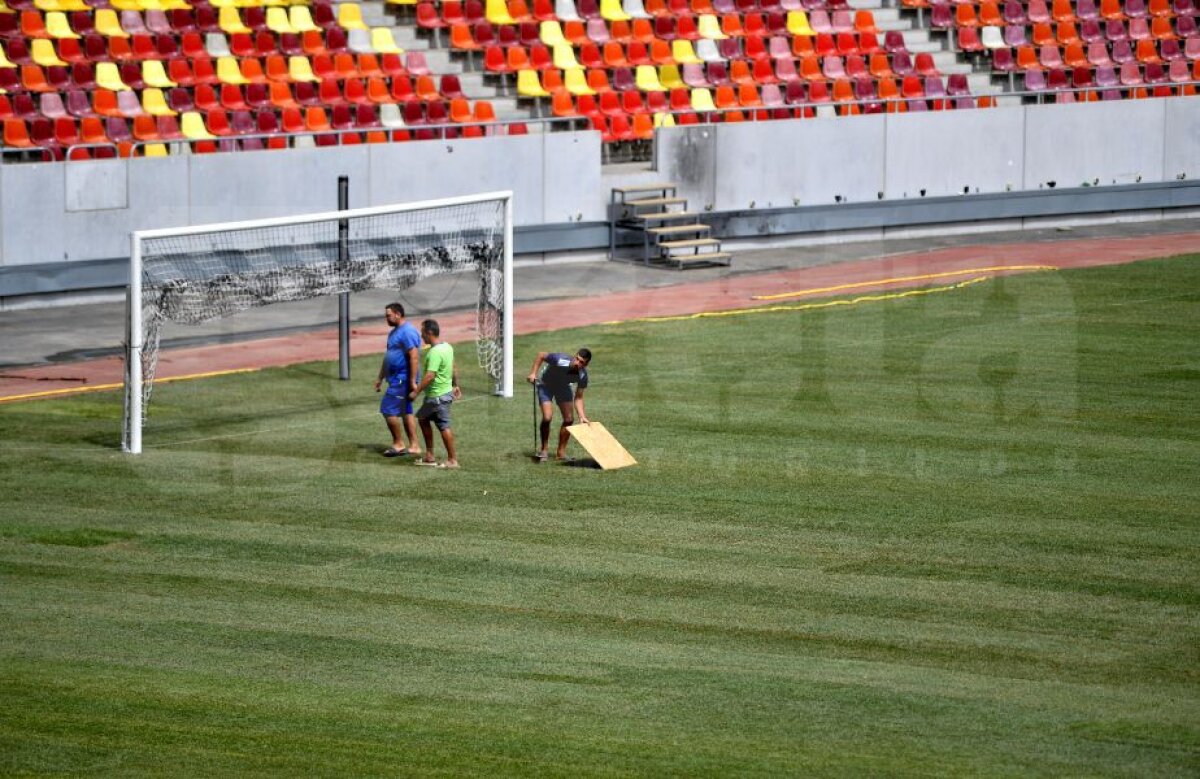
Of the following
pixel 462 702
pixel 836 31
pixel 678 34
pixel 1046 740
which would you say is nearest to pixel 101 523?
pixel 462 702

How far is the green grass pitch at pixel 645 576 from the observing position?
12.3 meters

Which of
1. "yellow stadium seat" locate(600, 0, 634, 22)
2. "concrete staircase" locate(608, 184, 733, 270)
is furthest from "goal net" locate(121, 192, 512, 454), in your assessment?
"yellow stadium seat" locate(600, 0, 634, 22)

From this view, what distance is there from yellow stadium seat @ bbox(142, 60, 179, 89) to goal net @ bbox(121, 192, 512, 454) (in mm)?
4453

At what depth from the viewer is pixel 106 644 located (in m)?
14.3

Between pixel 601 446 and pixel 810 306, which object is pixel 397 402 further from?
pixel 810 306

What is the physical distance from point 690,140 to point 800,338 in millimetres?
9100

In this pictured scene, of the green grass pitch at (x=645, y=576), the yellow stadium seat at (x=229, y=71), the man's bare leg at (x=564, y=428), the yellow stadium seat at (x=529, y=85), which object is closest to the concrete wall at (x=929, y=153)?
the yellow stadium seat at (x=529, y=85)

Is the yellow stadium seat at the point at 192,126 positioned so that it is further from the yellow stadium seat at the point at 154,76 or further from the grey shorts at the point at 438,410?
the grey shorts at the point at 438,410

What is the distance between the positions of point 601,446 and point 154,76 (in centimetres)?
1545

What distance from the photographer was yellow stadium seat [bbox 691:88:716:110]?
3800 cm

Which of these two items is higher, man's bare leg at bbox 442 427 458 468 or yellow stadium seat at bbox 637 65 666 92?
yellow stadium seat at bbox 637 65 666 92

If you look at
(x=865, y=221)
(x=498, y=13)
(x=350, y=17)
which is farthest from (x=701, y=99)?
(x=350, y=17)

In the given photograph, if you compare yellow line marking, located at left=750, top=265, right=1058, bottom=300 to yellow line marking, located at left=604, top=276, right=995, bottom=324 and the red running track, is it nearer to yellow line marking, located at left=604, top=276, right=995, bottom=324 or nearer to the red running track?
the red running track

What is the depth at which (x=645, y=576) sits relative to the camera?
1630 centimetres
